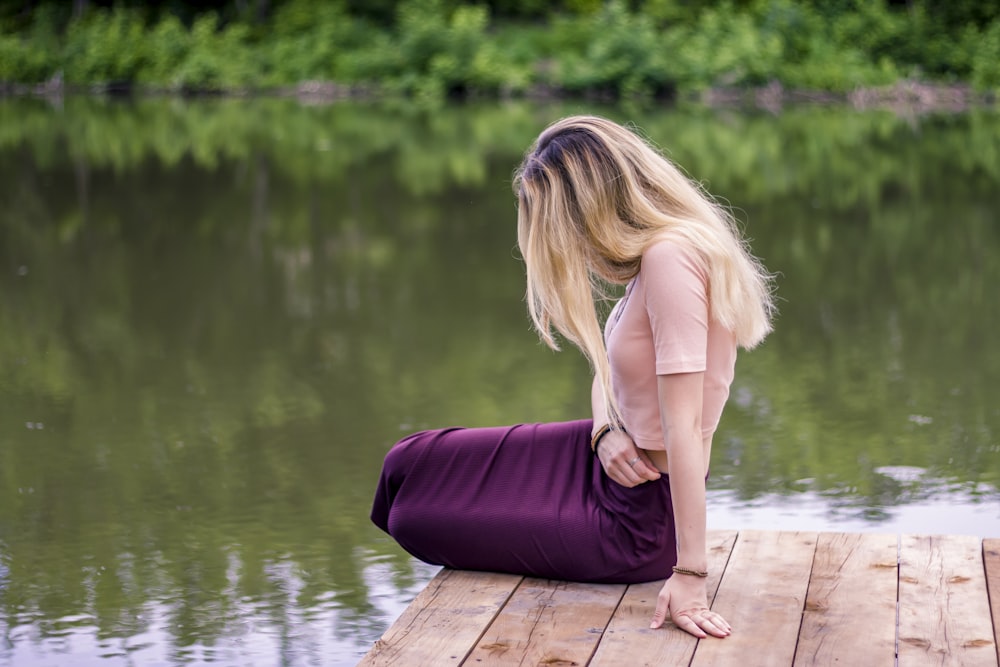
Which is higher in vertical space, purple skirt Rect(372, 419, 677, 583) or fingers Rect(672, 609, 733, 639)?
purple skirt Rect(372, 419, 677, 583)

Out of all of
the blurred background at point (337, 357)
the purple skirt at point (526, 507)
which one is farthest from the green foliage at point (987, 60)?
the purple skirt at point (526, 507)

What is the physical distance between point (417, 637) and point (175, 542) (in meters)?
1.31

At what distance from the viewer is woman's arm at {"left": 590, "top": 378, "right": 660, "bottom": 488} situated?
2.52 metres

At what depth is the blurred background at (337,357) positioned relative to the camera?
3.29 metres

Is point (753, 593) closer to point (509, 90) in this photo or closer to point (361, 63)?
point (509, 90)

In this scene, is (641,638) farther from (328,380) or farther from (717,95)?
(717,95)

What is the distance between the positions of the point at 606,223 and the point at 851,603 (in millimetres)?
792

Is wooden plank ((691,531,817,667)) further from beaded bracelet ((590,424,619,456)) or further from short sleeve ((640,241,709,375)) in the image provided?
short sleeve ((640,241,709,375))

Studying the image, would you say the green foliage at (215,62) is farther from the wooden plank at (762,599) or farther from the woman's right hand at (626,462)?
the woman's right hand at (626,462)

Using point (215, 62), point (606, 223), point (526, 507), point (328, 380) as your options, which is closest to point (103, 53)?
point (215, 62)

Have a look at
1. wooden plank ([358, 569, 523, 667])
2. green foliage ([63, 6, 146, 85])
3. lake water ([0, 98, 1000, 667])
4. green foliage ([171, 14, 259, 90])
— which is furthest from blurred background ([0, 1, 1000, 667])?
green foliage ([63, 6, 146, 85])

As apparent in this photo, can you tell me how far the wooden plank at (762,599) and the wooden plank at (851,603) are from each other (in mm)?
23

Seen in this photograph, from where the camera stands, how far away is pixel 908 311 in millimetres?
6363

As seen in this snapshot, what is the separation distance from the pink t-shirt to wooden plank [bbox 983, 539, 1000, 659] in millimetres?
566
